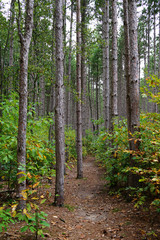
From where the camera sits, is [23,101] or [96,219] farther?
[96,219]

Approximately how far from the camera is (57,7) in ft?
17.1

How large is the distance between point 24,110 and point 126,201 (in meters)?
3.64

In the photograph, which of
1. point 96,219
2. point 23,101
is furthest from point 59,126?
point 96,219

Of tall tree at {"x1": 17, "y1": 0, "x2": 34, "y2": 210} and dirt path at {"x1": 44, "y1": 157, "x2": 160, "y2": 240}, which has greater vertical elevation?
tall tree at {"x1": 17, "y1": 0, "x2": 34, "y2": 210}

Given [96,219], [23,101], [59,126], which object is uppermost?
[23,101]

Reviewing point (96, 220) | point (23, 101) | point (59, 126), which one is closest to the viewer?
point (23, 101)

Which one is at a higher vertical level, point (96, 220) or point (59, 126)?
point (59, 126)

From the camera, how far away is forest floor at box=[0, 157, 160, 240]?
10.9 feet

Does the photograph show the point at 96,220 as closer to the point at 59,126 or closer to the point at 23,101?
the point at 59,126

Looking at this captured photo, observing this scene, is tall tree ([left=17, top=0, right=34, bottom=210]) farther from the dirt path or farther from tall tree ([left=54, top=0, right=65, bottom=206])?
tall tree ([left=54, top=0, right=65, bottom=206])

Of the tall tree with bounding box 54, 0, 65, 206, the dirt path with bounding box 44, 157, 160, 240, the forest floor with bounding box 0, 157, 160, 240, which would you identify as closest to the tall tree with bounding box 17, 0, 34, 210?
the forest floor with bounding box 0, 157, 160, 240

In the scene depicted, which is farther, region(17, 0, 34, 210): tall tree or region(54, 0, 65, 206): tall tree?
region(54, 0, 65, 206): tall tree

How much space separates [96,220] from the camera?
4.39 m

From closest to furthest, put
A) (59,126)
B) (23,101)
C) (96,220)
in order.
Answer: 1. (23,101)
2. (96,220)
3. (59,126)
